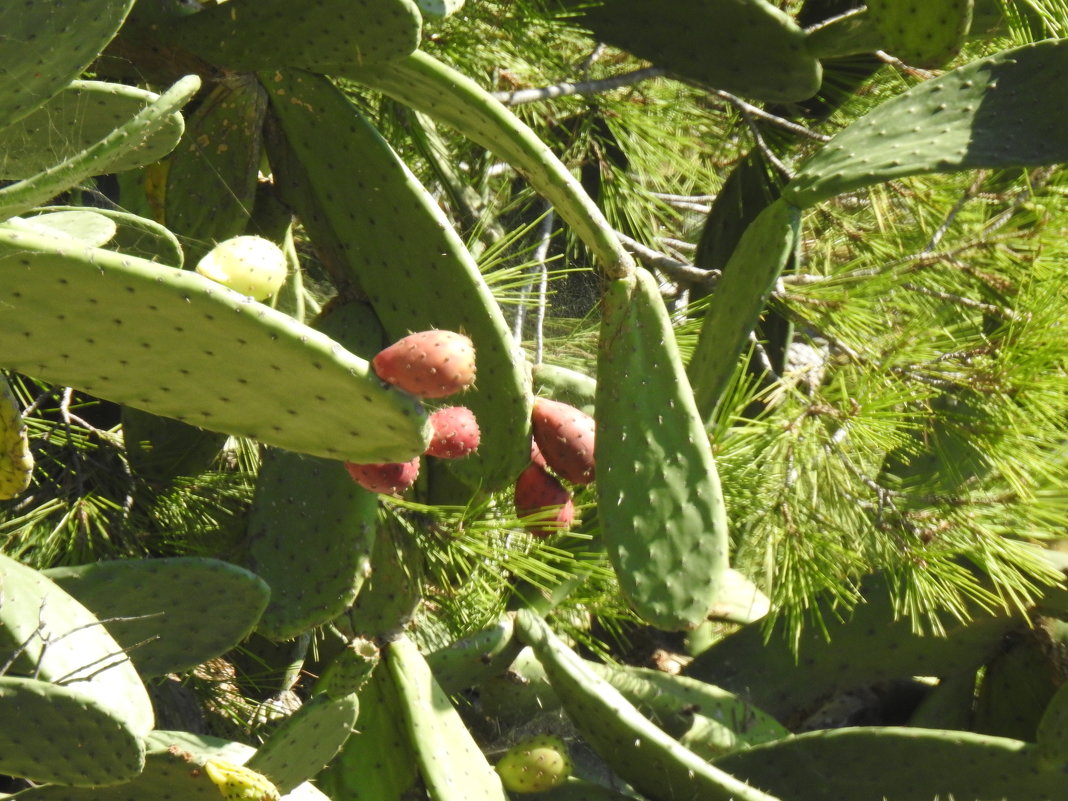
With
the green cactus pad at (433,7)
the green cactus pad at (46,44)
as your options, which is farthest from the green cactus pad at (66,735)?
the green cactus pad at (433,7)

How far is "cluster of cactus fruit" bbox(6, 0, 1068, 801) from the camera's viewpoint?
35.4 inches

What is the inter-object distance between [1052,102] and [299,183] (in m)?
0.92

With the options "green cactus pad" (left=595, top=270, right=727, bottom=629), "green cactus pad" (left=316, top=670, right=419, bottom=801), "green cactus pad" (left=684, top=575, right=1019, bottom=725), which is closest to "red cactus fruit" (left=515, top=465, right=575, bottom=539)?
"green cactus pad" (left=595, top=270, right=727, bottom=629)

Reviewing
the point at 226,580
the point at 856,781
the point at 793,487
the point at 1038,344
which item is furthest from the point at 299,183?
the point at 856,781

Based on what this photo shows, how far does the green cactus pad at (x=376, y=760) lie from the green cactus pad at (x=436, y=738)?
4cm

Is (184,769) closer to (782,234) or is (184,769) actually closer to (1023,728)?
(782,234)

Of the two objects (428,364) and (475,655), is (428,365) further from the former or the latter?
(475,655)

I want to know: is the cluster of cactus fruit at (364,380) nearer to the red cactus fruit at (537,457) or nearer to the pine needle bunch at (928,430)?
the red cactus fruit at (537,457)

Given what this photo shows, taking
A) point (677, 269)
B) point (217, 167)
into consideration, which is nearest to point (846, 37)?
point (677, 269)

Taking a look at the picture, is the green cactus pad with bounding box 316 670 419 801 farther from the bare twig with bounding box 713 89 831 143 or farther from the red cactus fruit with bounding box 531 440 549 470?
the bare twig with bounding box 713 89 831 143

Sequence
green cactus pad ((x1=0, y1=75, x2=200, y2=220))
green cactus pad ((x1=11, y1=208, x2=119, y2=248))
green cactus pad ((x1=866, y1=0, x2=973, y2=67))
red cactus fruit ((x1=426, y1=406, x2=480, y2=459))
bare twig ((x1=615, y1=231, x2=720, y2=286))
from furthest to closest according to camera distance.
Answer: bare twig ((x1=615, y1=231, x2=720, y2=286)), green cactus pad ((x1=866, y1=0, x2=973, y2=67)), red cactus fruit ((x1=426, y1=406, x2=480, y2=459)), green cactus pad ((x1=11, y1=208, x2=119, y2=248)), green cactus pad ((x1=0, y1=75, x2=200, y2=220))

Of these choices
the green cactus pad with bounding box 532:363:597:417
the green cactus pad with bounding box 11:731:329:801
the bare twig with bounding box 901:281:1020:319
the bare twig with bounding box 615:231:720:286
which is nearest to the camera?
the green cactus pad with bounding box 11:731:329:801

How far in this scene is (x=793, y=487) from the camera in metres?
1.74

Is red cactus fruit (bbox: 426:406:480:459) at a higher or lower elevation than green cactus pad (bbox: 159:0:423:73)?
lower
